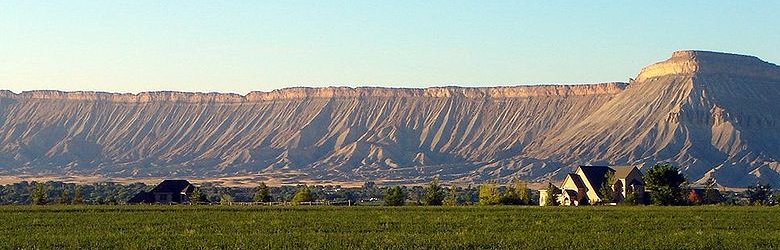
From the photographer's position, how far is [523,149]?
193 m

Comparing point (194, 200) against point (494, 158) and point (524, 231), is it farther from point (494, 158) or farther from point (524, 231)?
point (494, 158)

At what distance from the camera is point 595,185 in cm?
8769

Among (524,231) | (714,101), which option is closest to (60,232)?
(524,231)

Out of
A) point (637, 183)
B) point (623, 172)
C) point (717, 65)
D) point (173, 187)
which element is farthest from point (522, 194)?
point (717, 65)

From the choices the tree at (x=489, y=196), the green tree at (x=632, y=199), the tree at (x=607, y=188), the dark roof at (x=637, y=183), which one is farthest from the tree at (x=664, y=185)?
the tree at (x=489, y=196)

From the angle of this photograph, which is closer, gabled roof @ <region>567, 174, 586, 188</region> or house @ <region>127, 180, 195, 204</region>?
gabled roof @ <region>567, 174, 586, 188</region>

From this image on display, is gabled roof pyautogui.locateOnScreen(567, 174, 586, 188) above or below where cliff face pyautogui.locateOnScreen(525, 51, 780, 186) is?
below

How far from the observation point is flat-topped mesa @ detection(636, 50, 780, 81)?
19188cm

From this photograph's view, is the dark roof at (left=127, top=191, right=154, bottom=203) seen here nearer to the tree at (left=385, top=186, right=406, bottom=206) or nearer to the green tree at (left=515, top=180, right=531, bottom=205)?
the tree at (left=385, top=186, right=406, bottom=206)

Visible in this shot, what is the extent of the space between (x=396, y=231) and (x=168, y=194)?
6153 centimetres

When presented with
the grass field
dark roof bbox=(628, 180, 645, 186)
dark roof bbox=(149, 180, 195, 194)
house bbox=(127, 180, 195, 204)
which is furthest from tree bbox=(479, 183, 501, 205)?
the grass field

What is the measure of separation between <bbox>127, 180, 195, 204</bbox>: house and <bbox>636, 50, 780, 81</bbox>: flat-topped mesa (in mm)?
115383

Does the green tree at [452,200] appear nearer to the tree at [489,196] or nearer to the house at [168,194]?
the tree at [489,196]

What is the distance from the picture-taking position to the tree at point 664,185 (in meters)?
73.4
